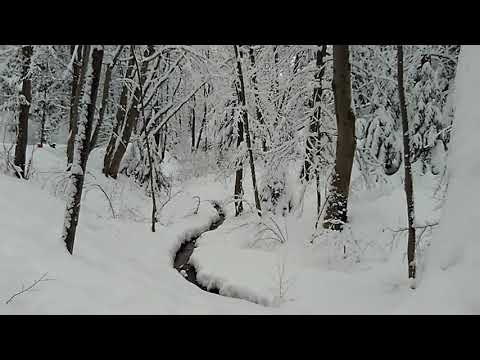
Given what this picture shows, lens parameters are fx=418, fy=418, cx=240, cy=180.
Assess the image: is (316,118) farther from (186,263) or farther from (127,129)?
(127,129)

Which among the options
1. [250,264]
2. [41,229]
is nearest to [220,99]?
[250,264]

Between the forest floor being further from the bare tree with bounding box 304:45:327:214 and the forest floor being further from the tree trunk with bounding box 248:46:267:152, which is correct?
the tree trunk with bounding box 248:46:267:152

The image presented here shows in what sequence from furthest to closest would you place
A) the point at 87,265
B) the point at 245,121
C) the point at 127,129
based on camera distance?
the point at 127,129 → the point at 245,121 → the point at 87,265

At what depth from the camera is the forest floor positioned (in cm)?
526

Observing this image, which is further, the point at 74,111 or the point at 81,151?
the point at 74,111

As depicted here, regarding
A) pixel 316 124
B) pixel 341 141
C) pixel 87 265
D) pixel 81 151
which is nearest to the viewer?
pixel 87 265

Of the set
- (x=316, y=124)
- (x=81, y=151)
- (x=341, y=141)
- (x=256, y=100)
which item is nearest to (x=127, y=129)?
(x=256, y=100)

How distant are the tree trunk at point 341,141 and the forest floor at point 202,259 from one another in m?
0.49

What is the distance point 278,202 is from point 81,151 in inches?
282

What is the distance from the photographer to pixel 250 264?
30.6ft

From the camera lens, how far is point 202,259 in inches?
398

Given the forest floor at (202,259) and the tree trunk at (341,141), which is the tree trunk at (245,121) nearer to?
the forest floor at (202,259)

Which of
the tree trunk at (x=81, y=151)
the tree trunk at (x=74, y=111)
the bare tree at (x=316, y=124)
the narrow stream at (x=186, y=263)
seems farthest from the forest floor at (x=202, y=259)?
the tree trunk at (x=74, y=111)
